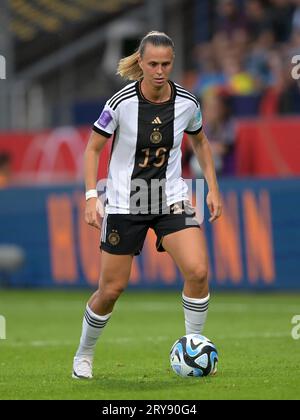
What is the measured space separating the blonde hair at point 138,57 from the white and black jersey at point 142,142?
0.36 feet

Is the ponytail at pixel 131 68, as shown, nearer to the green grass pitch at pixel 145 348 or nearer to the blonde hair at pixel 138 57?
the blonde hair at pixel 138 57

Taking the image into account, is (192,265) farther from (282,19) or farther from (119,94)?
(282,19)

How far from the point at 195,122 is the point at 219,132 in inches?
349

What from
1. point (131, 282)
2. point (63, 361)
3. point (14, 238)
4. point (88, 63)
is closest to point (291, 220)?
point (131, 282)

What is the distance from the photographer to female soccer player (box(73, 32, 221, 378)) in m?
8.31

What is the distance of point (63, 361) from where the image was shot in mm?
9922

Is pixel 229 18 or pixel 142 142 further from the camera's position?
pixel 229 18

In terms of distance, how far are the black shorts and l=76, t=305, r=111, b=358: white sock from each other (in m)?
0.48

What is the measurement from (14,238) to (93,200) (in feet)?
32.6

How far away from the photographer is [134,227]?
845cm

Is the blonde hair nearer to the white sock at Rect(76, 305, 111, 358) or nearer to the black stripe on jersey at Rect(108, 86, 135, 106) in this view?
the black stripe on jersey at Rect(108, 86, 135, 106)

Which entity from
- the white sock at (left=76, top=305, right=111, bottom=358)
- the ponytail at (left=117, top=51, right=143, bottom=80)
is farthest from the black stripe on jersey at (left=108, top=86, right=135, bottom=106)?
the white sock at (left=76, top=305, right=111, bottom=358)

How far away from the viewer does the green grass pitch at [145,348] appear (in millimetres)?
7859

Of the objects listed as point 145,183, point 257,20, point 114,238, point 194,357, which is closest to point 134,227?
point 114,238
